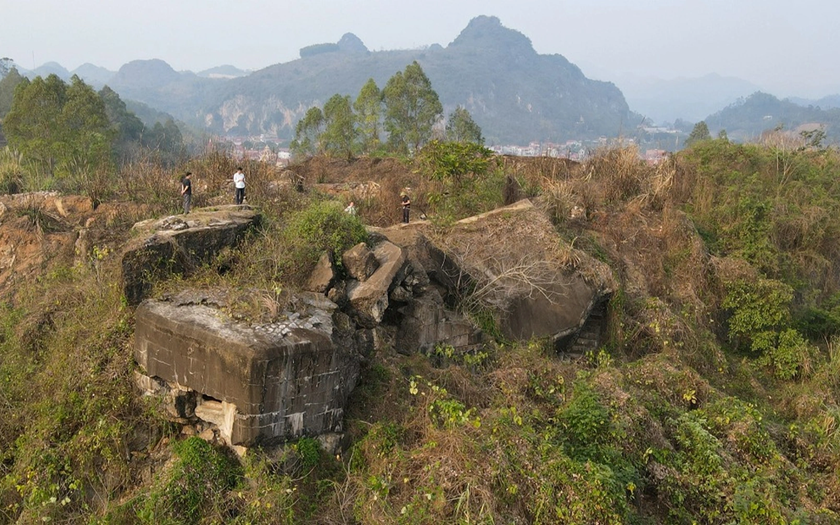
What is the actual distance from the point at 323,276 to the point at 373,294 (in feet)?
2.22

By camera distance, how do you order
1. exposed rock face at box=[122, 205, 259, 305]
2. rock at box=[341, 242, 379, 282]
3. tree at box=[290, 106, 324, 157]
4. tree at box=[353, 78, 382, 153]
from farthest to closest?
1. tree at box=[290, 106, 324, 157]
2. tree at box=[353, 78, 382, 153]
3. rock at box=[341, 242, 379, 282]
4. exposed rock face at box=[122, 205, 259, 305]

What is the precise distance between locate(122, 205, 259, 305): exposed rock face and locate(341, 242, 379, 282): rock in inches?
60.1

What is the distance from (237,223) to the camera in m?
7.42

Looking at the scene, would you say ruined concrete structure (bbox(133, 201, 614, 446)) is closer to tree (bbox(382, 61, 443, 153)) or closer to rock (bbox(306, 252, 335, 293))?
rock (bbox(306, 252, 335, 293))

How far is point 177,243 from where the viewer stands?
21.6 feet

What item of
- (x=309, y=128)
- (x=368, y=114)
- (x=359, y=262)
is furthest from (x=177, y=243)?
(x=309, y=128)

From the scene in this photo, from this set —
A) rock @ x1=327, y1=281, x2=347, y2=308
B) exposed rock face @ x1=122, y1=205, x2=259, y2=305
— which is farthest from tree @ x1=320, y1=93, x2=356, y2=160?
rock @ x1=327, y1=281, x2=347, y2=308

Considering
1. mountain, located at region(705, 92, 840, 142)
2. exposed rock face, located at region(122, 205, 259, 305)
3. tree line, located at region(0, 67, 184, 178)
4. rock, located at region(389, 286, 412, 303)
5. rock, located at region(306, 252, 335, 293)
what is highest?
mountain, located at region(705, 92, 840, 142)

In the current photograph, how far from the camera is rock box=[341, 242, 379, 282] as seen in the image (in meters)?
7.11

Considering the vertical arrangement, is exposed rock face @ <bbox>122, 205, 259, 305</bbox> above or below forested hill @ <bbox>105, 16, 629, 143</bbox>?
below

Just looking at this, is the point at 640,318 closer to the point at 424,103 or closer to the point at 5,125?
the point at 424,103

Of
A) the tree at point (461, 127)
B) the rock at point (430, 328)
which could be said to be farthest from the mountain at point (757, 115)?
the rock at point (430, 328)

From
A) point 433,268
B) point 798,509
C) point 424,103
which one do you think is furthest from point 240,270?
point 424,103

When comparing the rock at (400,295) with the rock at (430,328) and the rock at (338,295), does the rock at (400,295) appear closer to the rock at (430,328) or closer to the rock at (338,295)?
the rock at (430,328)
